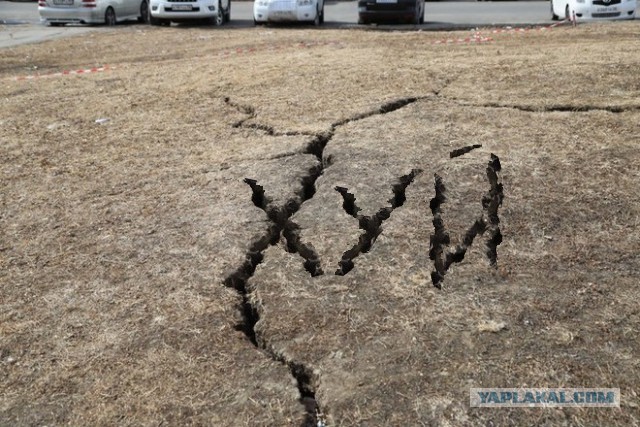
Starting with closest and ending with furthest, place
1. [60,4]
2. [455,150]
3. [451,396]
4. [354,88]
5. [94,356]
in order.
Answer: [451,396] < [94,356] < [455,150] < [354,88] < [60,4]

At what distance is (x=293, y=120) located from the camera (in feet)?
18.4

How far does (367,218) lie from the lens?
12.3ft

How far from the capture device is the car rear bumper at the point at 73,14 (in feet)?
54.5

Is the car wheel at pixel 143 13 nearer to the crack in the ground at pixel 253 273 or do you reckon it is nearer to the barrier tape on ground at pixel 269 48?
the barrier tape on ground at pixel 269 48

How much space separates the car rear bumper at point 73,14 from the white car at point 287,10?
15.3 ft

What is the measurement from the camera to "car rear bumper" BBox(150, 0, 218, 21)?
15.5 meters

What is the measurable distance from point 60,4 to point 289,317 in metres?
16.3

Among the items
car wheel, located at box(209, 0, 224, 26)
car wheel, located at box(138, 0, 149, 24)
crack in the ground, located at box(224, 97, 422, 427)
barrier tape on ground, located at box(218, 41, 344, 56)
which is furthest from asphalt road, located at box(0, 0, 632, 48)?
crack in the ground, located at box(224, 97, 422, 427)

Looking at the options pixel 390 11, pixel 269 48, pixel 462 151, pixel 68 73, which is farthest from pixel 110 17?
pixel 462 151

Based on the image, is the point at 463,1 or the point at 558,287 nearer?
the point at 558,287

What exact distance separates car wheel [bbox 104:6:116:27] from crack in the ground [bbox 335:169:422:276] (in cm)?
1463

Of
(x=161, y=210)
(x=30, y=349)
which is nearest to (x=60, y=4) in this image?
(x=161, y=210)

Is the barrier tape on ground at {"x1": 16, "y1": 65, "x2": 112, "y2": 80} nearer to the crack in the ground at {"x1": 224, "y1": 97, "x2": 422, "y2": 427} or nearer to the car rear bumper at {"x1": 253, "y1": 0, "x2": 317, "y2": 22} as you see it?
the crack in the ground at {"x1": 224, "y1": 97, "x2": 422, "y2": 427}

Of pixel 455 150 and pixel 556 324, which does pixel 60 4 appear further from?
pixel 556 324
